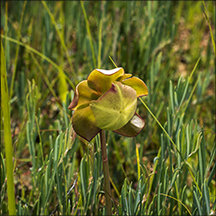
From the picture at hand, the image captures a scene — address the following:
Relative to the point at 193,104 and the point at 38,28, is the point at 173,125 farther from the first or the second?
the point at 38,28

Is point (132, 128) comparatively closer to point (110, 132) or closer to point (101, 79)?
point (101, 79)

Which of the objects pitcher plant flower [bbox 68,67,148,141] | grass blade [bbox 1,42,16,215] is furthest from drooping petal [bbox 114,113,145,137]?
grass blade [bbox 1,42,16,215]

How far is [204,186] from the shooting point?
0.65m

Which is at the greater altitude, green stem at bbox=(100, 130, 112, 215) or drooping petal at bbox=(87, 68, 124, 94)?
drooping petal at bbox=(87, 68, 124, 94)

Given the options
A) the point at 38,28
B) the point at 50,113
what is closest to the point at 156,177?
the point at 50,113

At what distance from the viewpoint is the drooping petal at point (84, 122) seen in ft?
1.67

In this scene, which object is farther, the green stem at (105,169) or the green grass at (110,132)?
the green grass at (110,132)

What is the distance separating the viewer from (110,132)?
938mm

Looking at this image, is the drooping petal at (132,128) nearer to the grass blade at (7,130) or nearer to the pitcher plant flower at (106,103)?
the pitcher plant flower at (106,103)

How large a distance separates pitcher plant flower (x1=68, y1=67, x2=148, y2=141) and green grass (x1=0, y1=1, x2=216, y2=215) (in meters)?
0.09

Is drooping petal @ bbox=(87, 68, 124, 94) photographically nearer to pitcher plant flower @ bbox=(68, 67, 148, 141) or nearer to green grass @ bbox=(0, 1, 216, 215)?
pitcher plant flower @ bbox=(68, 67, 148, 141)

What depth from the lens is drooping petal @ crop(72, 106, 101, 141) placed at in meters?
0.51

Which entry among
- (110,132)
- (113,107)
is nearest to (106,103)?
(113,107)

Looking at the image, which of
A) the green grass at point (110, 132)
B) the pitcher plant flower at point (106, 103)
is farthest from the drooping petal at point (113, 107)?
the green grass at point (110, 132)
